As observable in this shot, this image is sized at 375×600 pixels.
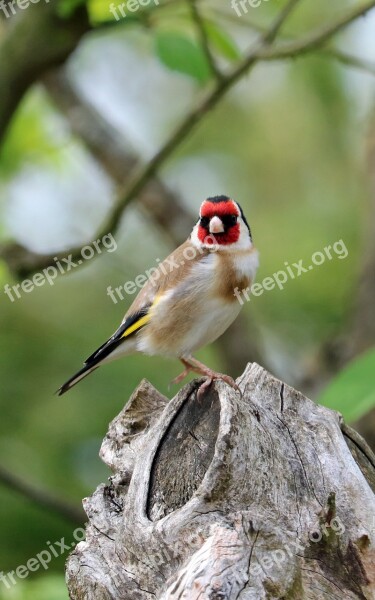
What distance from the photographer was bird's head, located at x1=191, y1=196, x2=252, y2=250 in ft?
15.8

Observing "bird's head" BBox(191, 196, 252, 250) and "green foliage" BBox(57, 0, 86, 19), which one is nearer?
"green foliage" BBox(57, 0, 86, 19)

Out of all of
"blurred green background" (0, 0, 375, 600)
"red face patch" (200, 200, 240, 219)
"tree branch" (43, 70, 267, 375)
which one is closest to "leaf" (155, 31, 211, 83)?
"blurred green background" (0, 0, 375, 600)

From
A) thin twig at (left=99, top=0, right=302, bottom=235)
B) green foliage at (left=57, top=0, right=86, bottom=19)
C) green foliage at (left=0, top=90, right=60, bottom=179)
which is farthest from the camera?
green foliage at (left=0, top=90, right=60, bottom=179)

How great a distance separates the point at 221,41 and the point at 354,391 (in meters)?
1.96

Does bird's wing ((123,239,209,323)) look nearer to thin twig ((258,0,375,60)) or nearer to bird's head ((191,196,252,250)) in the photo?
bird's head ((191,196,252,250))

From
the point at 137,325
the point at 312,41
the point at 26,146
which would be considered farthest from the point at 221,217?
the point at 26,146

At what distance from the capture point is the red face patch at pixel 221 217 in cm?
483

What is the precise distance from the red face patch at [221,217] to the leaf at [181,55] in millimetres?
649

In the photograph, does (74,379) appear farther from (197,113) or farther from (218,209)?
(197,113)

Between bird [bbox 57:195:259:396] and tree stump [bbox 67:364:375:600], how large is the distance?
1.01 meters

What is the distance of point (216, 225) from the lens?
476cm

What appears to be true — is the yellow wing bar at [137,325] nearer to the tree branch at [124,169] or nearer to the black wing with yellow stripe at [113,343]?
the black wing with yellow stripe at [113,343]

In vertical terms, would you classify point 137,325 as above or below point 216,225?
below

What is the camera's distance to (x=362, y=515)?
326cm
